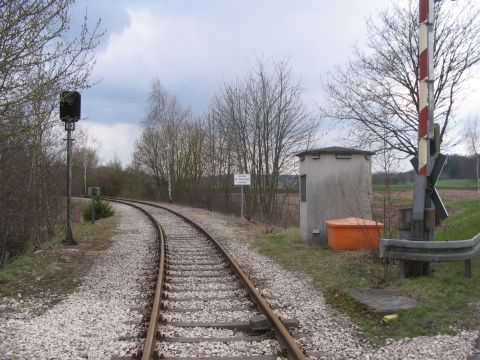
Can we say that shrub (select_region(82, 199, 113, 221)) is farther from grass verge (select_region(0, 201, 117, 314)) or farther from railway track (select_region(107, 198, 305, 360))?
railway track (select_region(107, 198, 305, 360))

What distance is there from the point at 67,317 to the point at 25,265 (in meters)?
4.93

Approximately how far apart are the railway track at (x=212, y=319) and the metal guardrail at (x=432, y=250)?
2173 millimetres

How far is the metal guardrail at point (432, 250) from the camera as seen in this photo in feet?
24.7

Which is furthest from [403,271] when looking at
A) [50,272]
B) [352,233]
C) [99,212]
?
[99,212]

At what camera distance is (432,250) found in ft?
25.1

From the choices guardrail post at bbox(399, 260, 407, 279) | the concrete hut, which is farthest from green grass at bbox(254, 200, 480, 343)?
the concrete hut

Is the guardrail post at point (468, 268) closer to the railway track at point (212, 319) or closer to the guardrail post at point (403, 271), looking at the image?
the guardrail post at point (403, 271)

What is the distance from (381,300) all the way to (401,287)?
787 millimetres

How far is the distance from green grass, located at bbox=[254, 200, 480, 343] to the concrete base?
10cm

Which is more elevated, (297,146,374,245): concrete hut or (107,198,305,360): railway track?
(297,146,374,245): concrete hut

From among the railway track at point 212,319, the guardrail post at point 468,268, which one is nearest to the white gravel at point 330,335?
the railway track at point 212,319

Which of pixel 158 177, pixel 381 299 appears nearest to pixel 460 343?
pixel 381 299

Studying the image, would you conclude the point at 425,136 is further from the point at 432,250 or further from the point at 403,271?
the point at 403,271

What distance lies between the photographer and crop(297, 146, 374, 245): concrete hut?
13156mm
